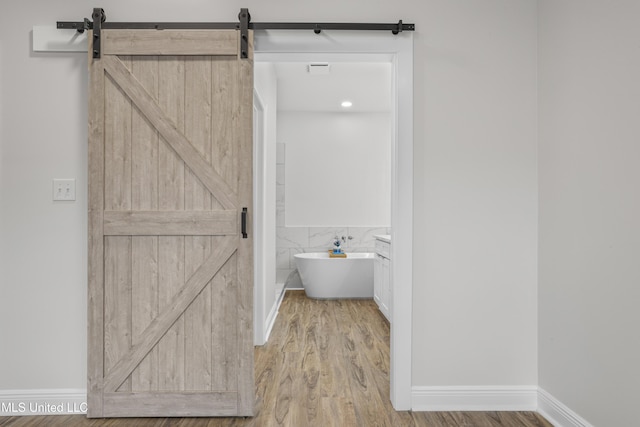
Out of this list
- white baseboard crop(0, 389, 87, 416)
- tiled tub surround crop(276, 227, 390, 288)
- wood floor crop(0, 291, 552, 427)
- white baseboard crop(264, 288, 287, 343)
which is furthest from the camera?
tiled tub surround crop(276, 227, 390, 288)

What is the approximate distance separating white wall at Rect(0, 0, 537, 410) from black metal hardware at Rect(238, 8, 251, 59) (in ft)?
0.45

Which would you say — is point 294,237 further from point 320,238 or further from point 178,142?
point 178,142

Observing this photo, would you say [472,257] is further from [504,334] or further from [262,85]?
[262,85]

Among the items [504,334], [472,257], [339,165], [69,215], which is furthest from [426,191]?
[339,165]

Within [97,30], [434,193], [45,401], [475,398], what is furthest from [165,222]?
[475,398]

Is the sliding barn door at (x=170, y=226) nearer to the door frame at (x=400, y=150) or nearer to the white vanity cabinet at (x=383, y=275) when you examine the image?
the door frame at (x=400, y=150)

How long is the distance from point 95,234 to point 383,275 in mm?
2911

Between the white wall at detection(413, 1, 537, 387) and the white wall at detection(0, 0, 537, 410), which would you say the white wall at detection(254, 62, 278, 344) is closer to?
the white wall at detection(0, 0, 537, 410)

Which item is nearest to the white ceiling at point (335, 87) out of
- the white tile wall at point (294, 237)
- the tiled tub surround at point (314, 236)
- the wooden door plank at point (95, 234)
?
the tiled tub surround at point (314, 236)

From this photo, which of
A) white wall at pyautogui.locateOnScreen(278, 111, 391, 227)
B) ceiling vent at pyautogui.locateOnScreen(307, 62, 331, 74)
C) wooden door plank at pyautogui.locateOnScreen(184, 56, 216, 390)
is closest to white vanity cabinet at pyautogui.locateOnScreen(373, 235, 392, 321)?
white wall at pyautogui.locateOnScreen(278, 111, 391, 227)

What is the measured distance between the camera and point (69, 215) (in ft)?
7.39

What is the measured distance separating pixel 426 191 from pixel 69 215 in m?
1.91

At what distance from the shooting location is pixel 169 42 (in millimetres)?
2154

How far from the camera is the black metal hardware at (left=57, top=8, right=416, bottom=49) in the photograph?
2148 millimetres
